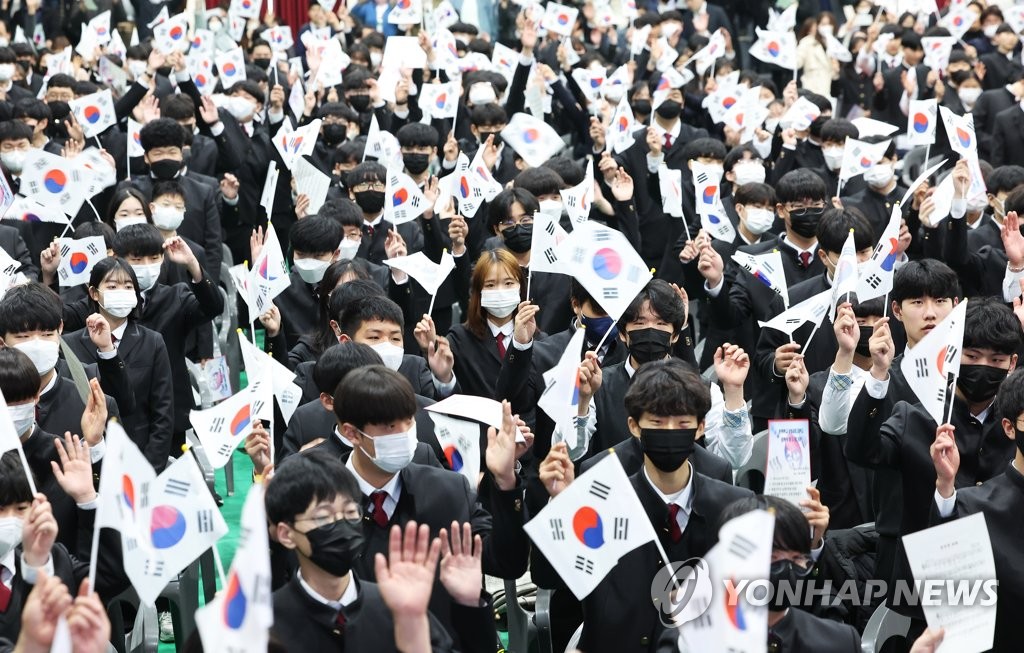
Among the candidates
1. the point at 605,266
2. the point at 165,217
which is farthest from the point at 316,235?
the point at 605,266

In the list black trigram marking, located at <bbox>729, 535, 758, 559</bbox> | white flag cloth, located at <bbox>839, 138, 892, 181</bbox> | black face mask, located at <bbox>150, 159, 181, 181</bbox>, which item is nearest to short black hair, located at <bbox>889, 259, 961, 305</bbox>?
black trigram marking, located at <bbox>729, 535, 758, 559</bbox>

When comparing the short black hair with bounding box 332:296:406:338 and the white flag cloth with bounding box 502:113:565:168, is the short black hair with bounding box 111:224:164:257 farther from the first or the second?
the white flag cloth with bounding box 502:113:565:168

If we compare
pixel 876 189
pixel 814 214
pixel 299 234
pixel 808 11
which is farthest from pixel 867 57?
pixel 299 234

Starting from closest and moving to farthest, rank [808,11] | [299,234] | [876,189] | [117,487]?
[117,487] < [299,234] < [876,189] < [808,11]

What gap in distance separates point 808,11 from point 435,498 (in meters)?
15.5

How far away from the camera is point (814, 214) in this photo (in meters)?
7.71

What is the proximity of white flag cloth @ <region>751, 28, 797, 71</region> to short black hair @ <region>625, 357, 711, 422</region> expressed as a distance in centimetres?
1033

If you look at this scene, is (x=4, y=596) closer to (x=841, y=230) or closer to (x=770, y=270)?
(x=770, y=270)

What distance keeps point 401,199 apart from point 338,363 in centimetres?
373

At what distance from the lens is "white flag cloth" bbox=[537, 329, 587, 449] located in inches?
194

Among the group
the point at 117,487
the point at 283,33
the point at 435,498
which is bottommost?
the point at 283,33

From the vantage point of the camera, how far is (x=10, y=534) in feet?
13.9

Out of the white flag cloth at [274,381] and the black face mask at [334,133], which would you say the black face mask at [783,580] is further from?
the black face mask at [334,133]

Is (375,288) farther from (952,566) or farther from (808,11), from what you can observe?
(808,11)
